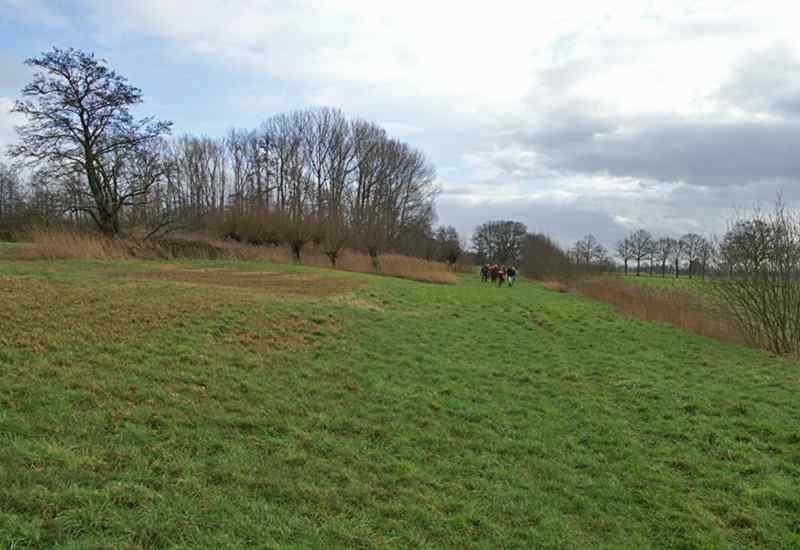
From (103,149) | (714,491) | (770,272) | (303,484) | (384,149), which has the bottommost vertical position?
(714,491)

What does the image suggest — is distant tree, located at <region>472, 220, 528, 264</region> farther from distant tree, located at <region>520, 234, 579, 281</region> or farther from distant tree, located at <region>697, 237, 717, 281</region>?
distant tree, located at <region>697, 237, 717, 281</region>

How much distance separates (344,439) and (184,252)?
85.6 ft

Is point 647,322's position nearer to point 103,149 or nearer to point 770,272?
point 770,272

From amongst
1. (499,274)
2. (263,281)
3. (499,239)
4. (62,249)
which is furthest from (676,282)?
(499,239)

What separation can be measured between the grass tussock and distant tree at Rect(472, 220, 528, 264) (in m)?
50.7

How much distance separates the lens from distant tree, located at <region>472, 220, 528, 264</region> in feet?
278

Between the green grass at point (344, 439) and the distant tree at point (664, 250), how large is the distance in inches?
3354

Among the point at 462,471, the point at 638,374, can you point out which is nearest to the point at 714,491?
the point at 462,471

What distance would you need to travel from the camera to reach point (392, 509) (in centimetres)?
389

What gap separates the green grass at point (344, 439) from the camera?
11.4ft

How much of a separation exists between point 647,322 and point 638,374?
9.13 m

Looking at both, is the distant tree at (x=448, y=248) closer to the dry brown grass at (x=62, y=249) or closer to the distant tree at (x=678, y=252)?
the distant tree at (x=678, y=252)

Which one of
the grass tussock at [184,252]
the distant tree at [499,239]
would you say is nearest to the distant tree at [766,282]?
the grass tussock at [184,252]

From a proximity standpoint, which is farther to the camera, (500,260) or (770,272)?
(500,260)
